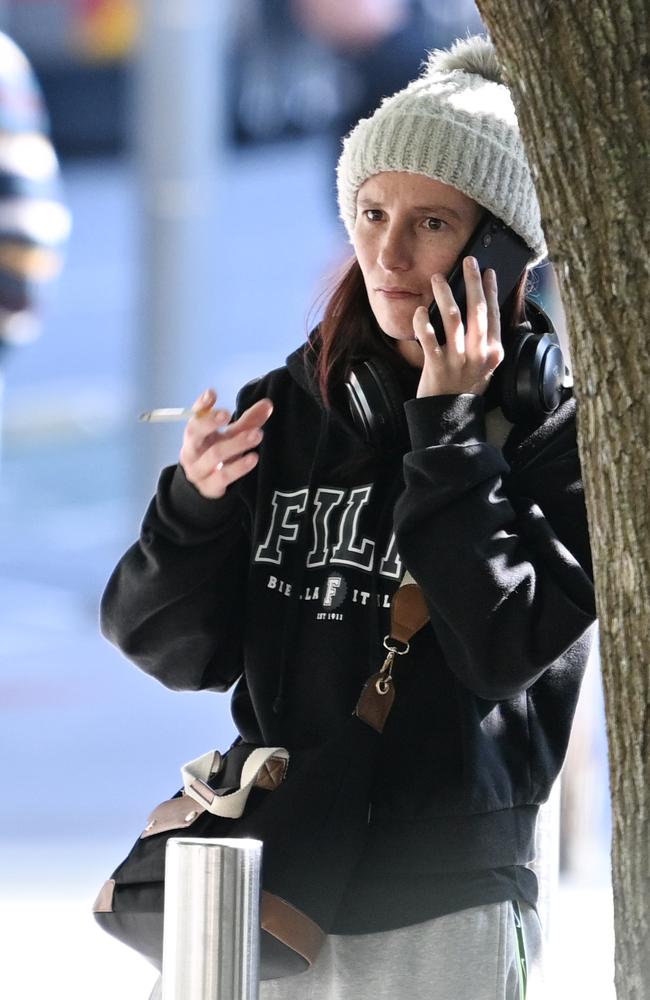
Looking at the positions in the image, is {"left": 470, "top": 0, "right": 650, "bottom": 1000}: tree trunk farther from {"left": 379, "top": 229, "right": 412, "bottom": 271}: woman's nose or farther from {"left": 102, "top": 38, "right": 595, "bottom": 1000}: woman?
{"left": 379, "top": 229, "right": 412, "bottom": 271}: woman's nose

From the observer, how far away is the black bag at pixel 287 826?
6.05ft

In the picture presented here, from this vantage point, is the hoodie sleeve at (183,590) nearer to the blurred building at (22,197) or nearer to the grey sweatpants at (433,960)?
the grey sweatpants at (433,960)

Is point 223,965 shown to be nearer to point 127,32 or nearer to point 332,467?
point 332,467

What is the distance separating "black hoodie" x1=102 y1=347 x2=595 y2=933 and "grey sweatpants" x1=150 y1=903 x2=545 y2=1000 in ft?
0.09

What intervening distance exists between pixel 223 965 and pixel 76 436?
63.8ft

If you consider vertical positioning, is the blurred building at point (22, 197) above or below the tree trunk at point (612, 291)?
above

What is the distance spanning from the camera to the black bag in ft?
6.05

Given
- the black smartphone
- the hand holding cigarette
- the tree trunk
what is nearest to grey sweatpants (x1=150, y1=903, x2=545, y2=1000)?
the tree trunk

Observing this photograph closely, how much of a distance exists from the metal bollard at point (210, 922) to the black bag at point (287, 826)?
173mm

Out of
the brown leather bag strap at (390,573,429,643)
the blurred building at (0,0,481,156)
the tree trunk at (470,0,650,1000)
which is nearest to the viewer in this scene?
the tree trunk at (470,0,650,1000)

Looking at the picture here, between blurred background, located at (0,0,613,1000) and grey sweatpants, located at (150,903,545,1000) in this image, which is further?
blurred background, located at (0,0,613,1000)

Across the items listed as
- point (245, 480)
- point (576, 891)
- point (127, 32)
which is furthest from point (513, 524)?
point (127, 32)

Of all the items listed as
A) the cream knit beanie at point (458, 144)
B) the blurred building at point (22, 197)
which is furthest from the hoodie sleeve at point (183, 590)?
the blurred building at point (22, 197)

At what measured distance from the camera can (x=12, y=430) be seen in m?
20.7
